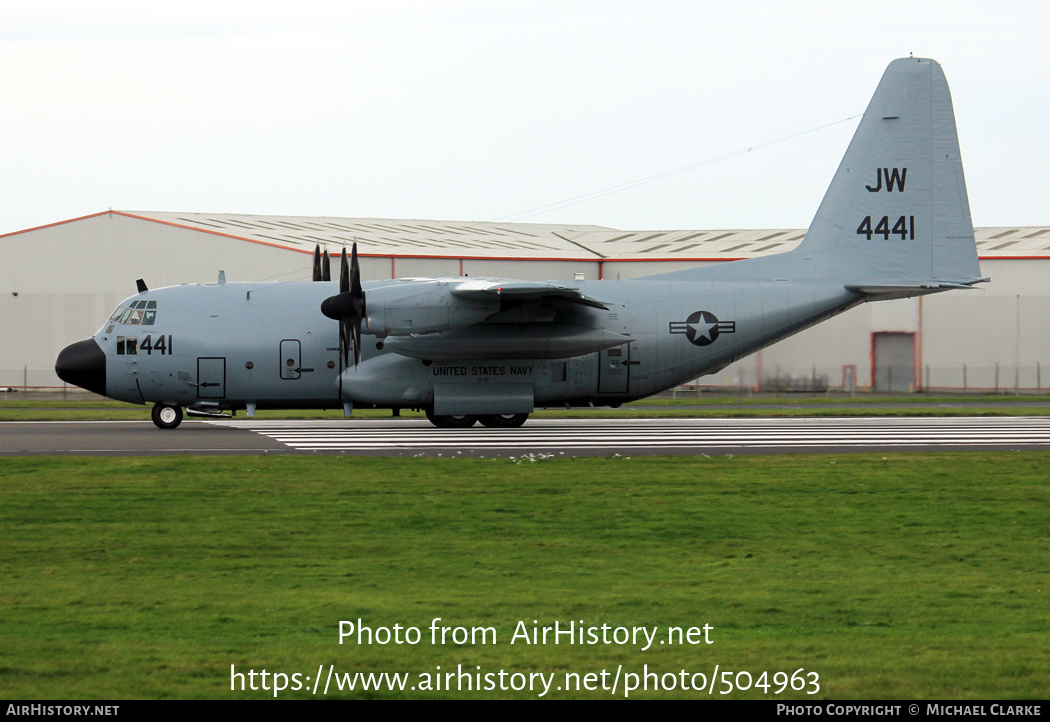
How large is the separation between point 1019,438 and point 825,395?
2025 centimetres

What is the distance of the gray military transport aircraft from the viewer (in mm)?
26969

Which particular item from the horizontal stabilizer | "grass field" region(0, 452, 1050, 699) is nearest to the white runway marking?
the horizontal stabilizer

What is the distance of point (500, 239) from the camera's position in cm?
6134

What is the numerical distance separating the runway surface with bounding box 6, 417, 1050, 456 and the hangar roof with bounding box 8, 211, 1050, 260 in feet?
76.4

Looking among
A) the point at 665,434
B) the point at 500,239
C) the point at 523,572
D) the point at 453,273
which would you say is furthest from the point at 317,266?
the point at 500,239

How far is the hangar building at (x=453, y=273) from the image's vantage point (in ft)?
166

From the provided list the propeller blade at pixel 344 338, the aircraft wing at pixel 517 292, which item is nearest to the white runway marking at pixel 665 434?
the propeller blade at pixel 344 338

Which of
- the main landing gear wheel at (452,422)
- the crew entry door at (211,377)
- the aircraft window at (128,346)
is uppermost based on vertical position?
the aircraft window at (128,346)

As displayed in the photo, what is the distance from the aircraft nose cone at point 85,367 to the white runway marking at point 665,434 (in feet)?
12.4

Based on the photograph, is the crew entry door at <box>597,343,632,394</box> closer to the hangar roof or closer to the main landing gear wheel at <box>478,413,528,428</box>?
the main landing gear wheel at <box>478,413,528,428</box>

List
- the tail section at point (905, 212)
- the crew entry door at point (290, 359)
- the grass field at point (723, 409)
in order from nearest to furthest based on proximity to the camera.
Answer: the crew entry door at point (290, 359)
the tail section at point (905, 212)
the grass field at point (723, 409)

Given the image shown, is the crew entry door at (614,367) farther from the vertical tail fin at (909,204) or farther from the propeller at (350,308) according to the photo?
the propeller at (350,308)
